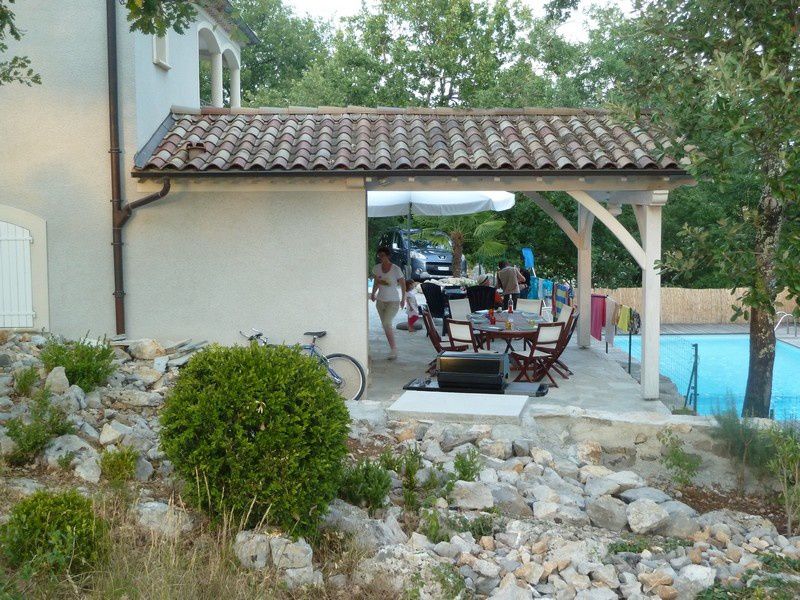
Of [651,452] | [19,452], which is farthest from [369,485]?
[651,452]

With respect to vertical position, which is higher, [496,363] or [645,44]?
[645,44]

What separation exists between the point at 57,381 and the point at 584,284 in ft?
35.0

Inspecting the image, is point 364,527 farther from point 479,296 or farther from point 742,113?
point 479,296

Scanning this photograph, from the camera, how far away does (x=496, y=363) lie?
1002 centimetres

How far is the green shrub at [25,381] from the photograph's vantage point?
7.57m

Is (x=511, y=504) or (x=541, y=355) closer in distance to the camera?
(x=511, y=504)

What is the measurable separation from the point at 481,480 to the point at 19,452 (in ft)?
10.9

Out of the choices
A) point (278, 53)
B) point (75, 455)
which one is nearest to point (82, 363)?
point (75, 455)

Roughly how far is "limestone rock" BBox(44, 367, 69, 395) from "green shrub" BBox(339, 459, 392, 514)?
2.97 m

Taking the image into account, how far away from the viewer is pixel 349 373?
1138 centimetres

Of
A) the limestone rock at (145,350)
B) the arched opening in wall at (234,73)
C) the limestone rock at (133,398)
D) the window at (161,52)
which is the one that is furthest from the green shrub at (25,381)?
the arched opening in wall at (234,73)

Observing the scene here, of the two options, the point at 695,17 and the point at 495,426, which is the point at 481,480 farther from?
the point at 695,17

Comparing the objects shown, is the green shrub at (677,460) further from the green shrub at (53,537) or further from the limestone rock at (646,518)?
the green shrub at (53,537)

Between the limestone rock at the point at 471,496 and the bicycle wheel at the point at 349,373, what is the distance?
5112 millimetres
